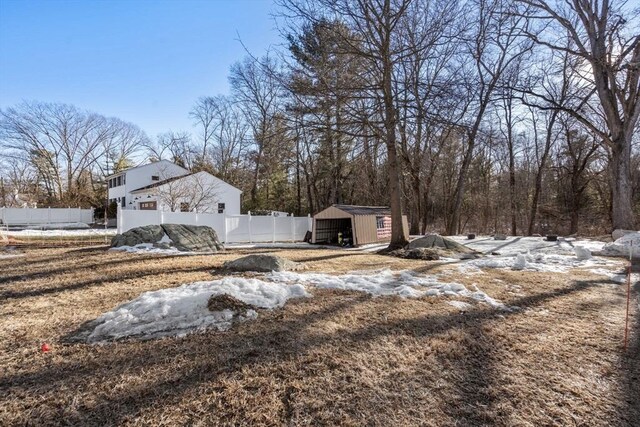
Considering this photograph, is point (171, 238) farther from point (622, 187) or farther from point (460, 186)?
point (622, 187)

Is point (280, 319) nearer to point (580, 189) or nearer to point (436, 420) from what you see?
point (436, 420)

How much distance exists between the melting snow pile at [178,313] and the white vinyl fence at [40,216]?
28.8 m

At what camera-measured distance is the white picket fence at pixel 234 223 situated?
11.7 meters

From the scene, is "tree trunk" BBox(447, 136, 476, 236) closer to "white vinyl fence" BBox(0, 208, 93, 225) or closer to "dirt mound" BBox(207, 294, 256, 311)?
"dirt mound" BBox(207, 294, 256, 311)

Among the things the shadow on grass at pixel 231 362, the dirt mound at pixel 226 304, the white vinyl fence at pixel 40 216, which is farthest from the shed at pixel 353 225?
the white vinyl fence at pixel 40 216

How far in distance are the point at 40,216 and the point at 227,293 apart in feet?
98.9

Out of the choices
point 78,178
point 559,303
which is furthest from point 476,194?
point 78,178

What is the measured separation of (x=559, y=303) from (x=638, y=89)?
1373 cm

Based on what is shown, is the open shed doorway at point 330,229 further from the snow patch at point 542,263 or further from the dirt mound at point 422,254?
the snow patch at point 542,263

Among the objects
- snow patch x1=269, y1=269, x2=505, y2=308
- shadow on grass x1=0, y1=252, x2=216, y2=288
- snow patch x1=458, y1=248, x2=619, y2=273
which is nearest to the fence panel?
shadow on grass x1=0, y1=252, x2=216, y2=288

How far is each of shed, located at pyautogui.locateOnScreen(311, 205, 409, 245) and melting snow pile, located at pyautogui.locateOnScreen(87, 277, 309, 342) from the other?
406 inches

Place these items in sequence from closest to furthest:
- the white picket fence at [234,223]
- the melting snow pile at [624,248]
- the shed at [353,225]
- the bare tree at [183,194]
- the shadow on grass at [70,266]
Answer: the shadow on grass at [70,266] → the melting snow pile at [624,248] → the white picket fence at [234,223] → the shed at [353,225] → the bare tree at [183,194]

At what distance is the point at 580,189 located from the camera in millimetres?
21938

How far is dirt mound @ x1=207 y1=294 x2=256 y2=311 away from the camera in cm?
344
